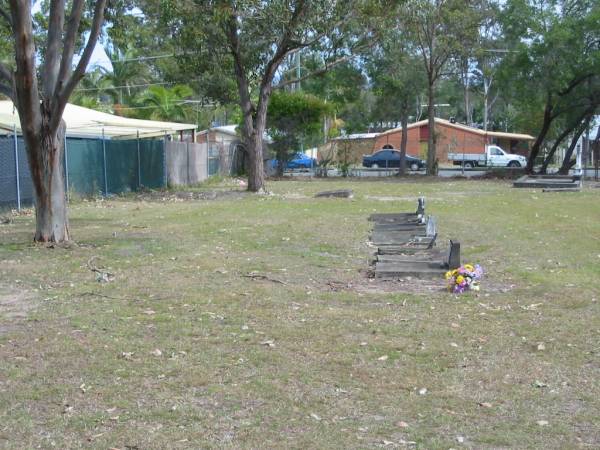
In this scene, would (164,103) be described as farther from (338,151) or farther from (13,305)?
(13,305)

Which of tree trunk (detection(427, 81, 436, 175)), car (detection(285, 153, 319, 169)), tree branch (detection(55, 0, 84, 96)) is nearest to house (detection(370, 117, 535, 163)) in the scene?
car (detection(285, 153, 319, 169))

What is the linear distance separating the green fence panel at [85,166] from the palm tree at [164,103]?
19.5 meters

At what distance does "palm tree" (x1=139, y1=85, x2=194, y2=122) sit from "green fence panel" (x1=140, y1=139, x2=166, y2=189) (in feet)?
50.6

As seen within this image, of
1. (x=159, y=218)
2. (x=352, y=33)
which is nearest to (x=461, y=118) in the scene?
(x=352, y=33)

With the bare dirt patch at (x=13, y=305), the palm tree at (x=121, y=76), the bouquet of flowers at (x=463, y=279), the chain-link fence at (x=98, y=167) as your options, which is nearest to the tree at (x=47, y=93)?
the bare dirt patch at (x=13, y=305)

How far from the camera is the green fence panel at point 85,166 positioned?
2011 cm

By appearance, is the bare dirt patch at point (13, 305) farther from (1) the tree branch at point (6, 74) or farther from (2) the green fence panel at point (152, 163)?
(2) the green fence panel at point (152, 163)

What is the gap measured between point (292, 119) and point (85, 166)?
14457 mm

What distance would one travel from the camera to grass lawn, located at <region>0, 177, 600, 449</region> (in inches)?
177

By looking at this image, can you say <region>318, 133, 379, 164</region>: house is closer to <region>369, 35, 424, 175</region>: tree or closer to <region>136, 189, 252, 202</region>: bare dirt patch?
<region>369, 35, 424, 175</region>: tree

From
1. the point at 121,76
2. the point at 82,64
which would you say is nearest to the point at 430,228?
the point at 82,64

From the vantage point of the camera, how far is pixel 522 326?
22.3 feet

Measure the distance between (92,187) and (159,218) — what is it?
6.32m

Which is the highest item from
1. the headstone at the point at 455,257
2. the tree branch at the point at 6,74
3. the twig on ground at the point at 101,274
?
the tree branch at the point at 6,74
